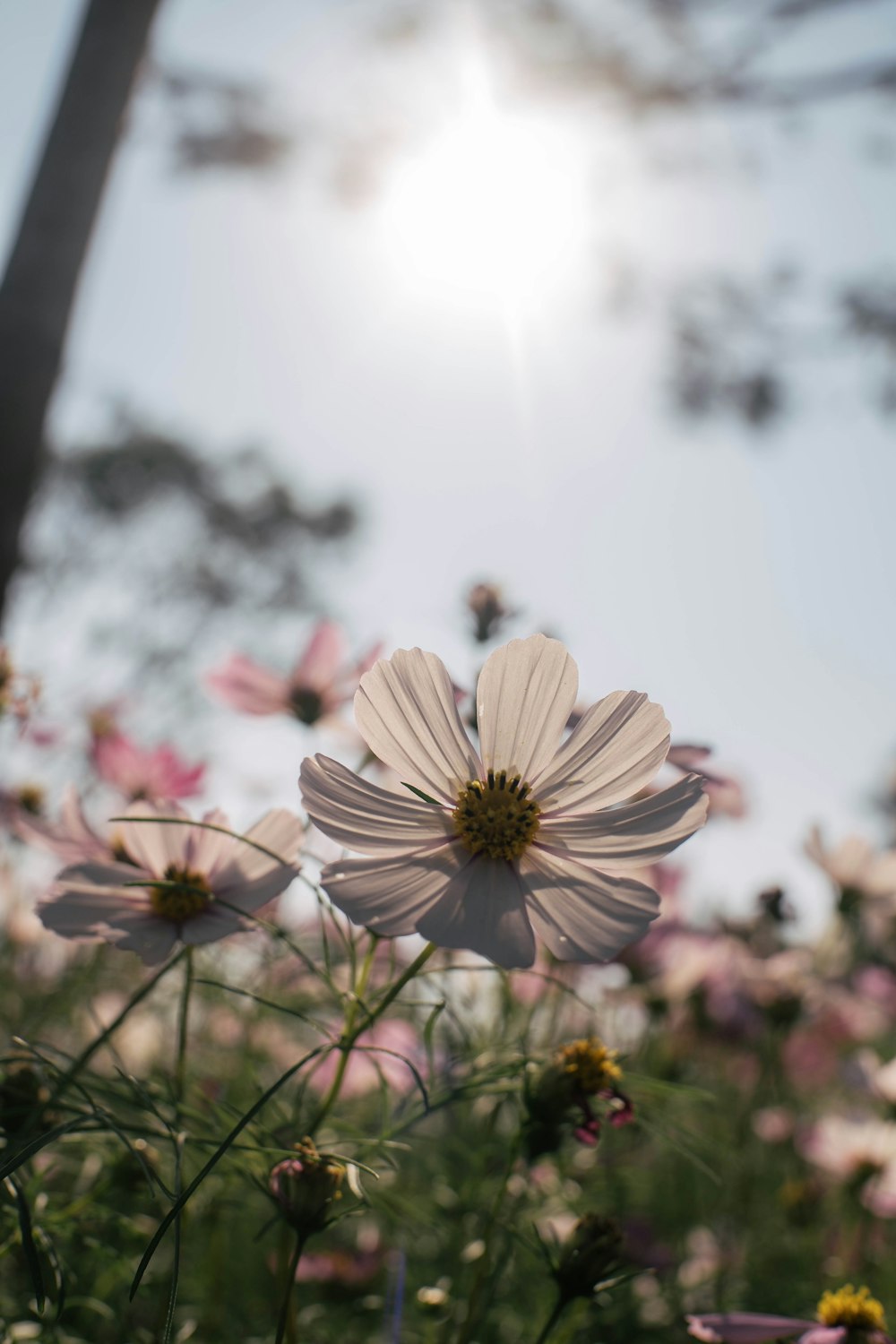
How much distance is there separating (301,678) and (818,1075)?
1.14m

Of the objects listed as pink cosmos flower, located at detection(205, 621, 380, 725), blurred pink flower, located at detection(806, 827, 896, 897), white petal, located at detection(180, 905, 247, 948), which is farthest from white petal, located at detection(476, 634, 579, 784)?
blurred pink flower, located at detection(806, 827, 896, 897)

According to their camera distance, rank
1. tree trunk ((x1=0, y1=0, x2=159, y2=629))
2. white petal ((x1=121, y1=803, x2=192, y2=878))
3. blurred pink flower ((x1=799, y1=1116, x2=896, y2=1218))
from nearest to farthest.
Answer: white petal ((x1=121, y1=803, x2=192, y2=878))
blurred pink flower ((x1=799, y1=1116, x2=896, y2=1218))
tree trunk ((x1=0, y1=0, x2=159, y2=629))

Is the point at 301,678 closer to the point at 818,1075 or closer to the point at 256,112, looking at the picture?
the point at 818,1075

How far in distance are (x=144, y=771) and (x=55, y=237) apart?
172 cm

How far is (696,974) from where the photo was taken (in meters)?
0.93

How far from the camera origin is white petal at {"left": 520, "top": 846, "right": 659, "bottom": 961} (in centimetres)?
32

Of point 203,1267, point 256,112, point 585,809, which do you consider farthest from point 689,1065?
point 256,112

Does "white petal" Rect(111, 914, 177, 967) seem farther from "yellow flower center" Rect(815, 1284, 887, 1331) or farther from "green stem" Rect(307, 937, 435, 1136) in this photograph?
"yellow flower center" Rect(815, 1284, 887, 1331)

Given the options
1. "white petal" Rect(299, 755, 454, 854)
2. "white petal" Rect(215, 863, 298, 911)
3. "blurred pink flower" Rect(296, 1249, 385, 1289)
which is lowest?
"blurred pink flower" Rect(296, 1249, 385, 1289)

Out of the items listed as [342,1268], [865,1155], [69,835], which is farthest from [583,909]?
[865,1155]

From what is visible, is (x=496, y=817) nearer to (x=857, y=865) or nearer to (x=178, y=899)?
(x=178, y=899)

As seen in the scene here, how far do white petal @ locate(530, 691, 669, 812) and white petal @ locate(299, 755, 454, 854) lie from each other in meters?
0.05

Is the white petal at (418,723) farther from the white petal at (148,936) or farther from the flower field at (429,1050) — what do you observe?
the white petal at (148,936)

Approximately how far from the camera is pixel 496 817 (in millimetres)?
369
